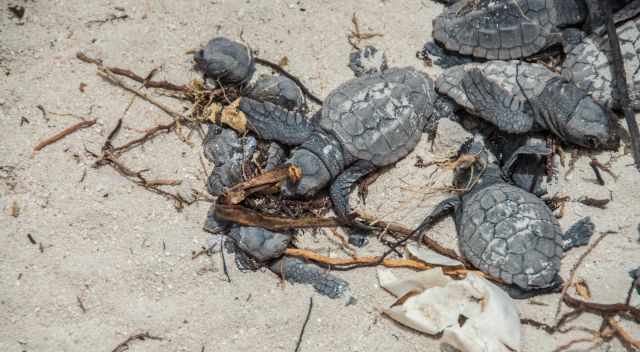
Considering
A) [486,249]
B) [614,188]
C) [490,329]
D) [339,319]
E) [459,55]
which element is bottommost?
[339,319]

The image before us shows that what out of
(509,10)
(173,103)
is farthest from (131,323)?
(509,10)

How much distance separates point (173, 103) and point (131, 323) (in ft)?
5.11

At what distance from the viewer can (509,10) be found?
4.14m

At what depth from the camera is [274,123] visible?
3930mm

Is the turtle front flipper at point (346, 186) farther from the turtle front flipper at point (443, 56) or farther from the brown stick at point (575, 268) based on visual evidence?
the brown stick at point (575, 268)

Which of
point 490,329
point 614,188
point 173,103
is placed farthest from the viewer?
point 173,103

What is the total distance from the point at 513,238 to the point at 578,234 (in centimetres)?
47

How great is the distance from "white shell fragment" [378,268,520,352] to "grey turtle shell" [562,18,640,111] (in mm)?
1565

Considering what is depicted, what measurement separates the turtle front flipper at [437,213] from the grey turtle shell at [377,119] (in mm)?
456

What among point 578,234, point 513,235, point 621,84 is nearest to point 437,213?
point 513,235

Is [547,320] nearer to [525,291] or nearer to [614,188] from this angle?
[525,291]

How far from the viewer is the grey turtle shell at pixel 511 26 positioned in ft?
13.5

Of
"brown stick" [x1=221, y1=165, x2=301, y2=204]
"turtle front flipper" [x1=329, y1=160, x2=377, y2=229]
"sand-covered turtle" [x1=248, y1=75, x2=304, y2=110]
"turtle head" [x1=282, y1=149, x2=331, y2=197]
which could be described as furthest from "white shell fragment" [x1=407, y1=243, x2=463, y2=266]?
"sand-covered turtle" [x1=248, y1=75, x2=304, y2=110]

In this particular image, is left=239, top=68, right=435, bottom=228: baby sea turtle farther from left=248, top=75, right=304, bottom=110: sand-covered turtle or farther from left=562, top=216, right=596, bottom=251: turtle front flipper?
left=562, top=216, right=596, bottom=251: turtle front flipper
